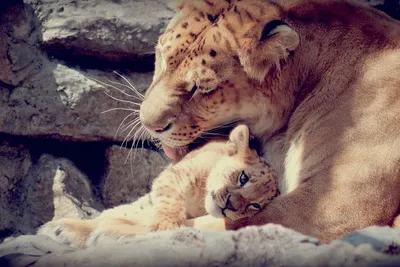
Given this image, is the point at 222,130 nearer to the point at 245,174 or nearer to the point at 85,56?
the point at 245,174

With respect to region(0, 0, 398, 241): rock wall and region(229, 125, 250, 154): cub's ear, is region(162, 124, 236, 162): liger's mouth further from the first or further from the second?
region(0, 0, 398, 241): rock wall

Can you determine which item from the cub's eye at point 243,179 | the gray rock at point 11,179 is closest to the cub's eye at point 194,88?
the cub's eye at point 243,179

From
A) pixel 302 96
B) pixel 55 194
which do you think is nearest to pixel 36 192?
pixel 55 194

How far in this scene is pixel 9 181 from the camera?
3.52 meters

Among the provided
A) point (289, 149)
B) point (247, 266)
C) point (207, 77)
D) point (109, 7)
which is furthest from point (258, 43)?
point (109, 7)

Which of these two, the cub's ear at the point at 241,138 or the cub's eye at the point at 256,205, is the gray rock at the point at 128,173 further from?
the cub's eye at the point at 256,205

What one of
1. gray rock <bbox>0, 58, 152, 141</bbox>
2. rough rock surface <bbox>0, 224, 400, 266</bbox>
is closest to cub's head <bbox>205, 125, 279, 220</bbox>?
rough rock surface <bbox>0, 224, 400, 266</bbox>

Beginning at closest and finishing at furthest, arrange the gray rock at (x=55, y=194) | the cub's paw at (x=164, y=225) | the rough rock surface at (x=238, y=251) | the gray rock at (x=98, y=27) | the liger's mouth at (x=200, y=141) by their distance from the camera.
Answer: the rough rock surface at (x=238, y=251)
the cub's paw at (x=164, y=225)
the liger's mouth at (x=200, y=141)
the gray rock at (x=55, y=194)
the gray rock at (x=98, y=27)

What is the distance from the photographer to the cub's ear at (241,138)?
2723 mm

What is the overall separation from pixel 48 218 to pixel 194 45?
123cm

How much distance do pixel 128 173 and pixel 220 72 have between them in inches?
47.7

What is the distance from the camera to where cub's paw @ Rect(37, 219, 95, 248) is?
264cm

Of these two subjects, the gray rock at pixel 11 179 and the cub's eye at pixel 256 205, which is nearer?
the cub's eye at pixel 256 205

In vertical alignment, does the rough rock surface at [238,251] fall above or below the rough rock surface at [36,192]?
above
